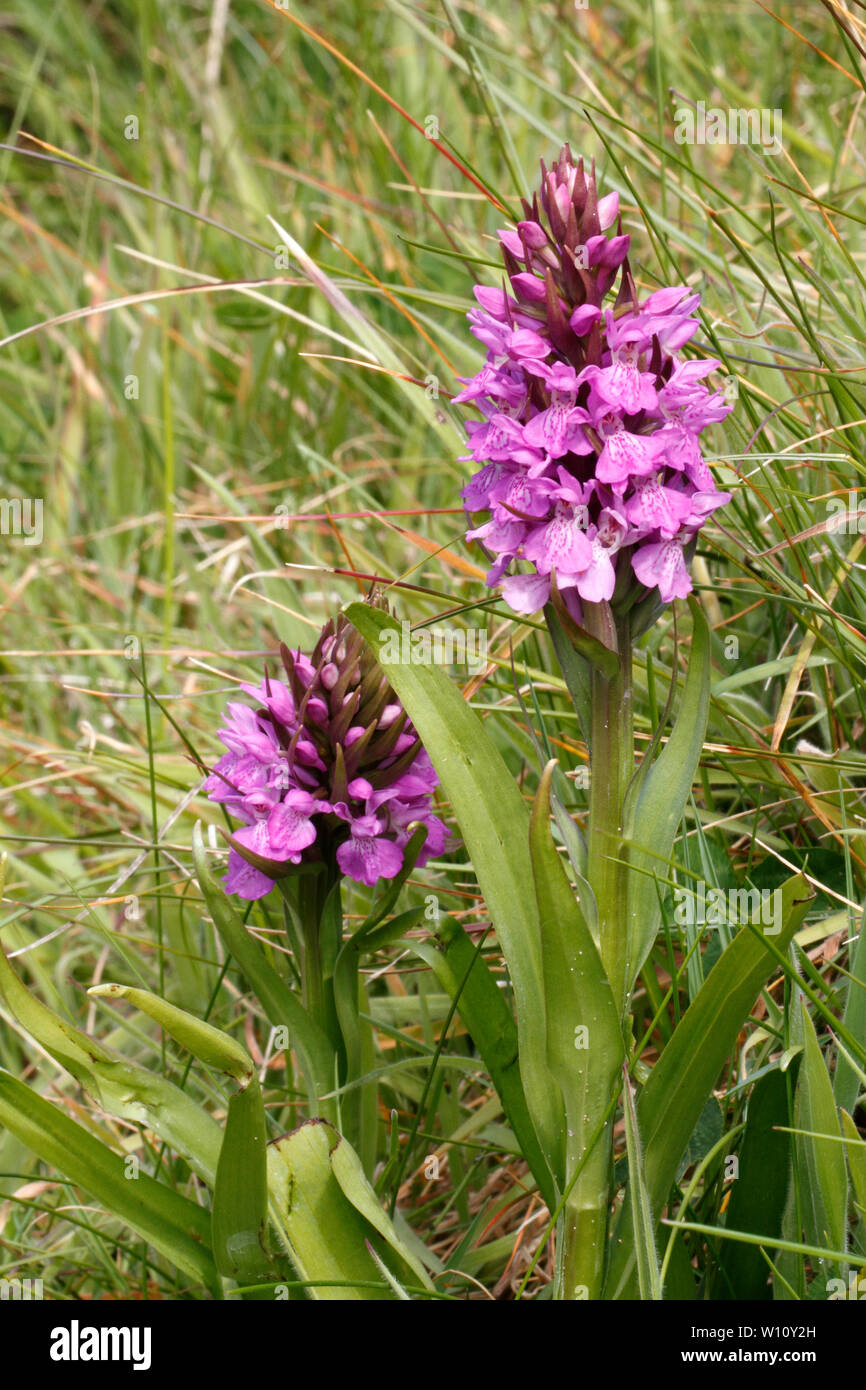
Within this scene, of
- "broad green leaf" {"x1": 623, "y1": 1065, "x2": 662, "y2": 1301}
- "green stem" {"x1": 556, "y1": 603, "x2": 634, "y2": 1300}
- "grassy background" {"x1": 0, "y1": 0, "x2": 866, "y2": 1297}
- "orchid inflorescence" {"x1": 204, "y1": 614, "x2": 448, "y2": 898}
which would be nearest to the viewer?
"broad green leaf" {"x1": 623, "y1": 1065, "x2": 662, "y2": 1301}

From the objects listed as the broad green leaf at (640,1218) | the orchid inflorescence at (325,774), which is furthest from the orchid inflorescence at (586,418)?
the broad green leaf at (640,1218)

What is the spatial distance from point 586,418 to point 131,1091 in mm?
941

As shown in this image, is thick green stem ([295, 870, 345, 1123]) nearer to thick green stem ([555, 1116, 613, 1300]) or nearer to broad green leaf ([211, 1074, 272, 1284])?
broad green leaf ([211, 1074, 272, 1284])

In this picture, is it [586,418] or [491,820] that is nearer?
[586,418]

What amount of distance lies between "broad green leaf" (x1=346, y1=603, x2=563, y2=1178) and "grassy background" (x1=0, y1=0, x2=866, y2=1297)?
283 mm

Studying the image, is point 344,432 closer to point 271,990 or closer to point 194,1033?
point 271,990

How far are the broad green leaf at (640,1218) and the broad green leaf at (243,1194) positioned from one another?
387 millimetres

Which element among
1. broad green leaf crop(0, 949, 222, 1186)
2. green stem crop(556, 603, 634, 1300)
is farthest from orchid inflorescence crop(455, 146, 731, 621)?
broad green leaf crop(0, 949, 222, 1186)

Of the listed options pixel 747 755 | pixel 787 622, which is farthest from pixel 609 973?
pixel 787 622

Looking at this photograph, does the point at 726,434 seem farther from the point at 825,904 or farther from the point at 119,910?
the point at 119,910

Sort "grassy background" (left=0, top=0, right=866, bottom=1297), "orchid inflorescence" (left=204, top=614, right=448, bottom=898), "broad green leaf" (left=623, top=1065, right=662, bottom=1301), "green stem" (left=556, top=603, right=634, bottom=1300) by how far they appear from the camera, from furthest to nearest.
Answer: "grassy background" (left=0, top=0, right=866, bottom=1297)
"orchid inflorescence" (left=204, top=614, right=448, bottom=898)
"green stem" (left=556, top=603, right=634, bottom=1300)
"broad green leaf" (left=623, top=1065, right=662, bottom=1301)

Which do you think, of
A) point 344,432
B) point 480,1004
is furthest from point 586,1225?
point 344,432

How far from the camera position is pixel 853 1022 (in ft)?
4.49

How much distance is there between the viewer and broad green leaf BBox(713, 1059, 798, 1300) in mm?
1395
